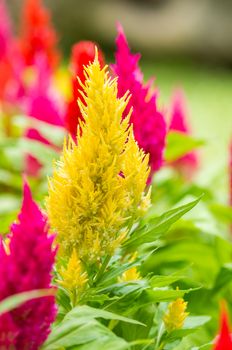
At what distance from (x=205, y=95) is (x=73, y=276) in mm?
7166

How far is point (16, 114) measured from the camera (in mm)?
3727

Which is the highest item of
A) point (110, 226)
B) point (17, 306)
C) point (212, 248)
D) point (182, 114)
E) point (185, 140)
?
point (182, 114)

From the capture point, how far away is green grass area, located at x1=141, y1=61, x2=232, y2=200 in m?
6.61

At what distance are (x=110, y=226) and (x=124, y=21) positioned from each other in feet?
29.9

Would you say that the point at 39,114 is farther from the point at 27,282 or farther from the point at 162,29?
the point at 162,29

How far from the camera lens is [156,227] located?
1.62 m

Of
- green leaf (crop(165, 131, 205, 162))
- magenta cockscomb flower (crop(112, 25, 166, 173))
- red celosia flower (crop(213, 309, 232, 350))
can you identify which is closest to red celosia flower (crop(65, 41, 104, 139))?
magenta cockscomb flower (crop(112, 25, 166, 173))

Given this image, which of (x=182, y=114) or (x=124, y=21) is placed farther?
(x=124, y=21)

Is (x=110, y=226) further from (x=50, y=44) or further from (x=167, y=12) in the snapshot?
(x=167, y=12)

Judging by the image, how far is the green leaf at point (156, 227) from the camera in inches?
63.2

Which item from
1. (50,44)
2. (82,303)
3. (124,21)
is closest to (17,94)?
(50,44)

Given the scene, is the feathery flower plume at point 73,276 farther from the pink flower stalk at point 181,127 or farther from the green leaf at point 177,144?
the pink flower stalk at point 181,127

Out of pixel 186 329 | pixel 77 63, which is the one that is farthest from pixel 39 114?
pixel 186 329

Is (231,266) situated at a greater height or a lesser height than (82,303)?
greater
